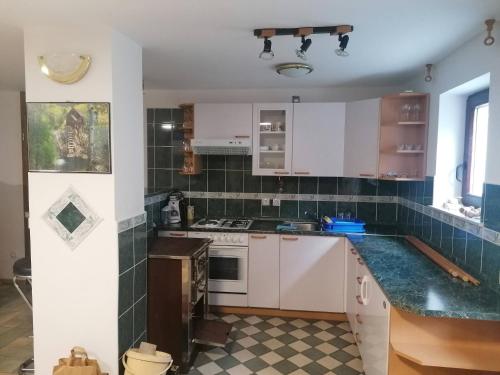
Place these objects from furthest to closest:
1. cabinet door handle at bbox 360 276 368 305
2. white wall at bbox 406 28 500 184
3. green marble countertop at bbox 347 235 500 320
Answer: cabinet door handle at bbox 360 276 368 305
white wall at bbox 406 28 500 184
green marble countertop at bbox 347 235 500 320

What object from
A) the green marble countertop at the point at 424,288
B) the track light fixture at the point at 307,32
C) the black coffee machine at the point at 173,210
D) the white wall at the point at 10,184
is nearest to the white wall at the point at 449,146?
the green marble countertop at the point at 424,288

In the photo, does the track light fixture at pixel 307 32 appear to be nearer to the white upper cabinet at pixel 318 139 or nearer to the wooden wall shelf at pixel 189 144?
the white upper cabinet at pixel 318 139

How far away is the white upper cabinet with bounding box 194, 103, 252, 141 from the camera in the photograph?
3.50 metres

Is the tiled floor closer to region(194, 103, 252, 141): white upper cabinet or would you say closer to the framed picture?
the framed picture

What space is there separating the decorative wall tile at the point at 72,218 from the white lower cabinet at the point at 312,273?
1.81 m

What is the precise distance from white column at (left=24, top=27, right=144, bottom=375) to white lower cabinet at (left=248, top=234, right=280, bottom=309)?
151 cm

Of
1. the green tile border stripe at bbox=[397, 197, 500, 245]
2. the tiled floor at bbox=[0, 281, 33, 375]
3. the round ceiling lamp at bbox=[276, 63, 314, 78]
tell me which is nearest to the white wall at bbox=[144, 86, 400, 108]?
the round ceiling lamp at bbox=[276, 63, 314, 78]

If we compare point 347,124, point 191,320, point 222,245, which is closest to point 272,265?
point 222,245

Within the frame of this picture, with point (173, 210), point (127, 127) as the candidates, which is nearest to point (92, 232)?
point (127, 127)

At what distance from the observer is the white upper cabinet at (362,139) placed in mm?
3161

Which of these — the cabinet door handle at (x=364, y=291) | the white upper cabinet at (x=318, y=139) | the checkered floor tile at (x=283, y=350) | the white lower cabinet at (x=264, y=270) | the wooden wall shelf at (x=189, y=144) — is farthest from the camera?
the wooden wall shelf at (x=189, y=144)

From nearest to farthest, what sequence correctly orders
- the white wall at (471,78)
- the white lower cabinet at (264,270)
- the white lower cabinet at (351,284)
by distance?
the white wall at (471,78) < the white lower cabinet at (351,284) < the white lower cabinet at (264,270)

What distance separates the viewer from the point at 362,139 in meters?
3.27

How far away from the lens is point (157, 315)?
8.11 feet
